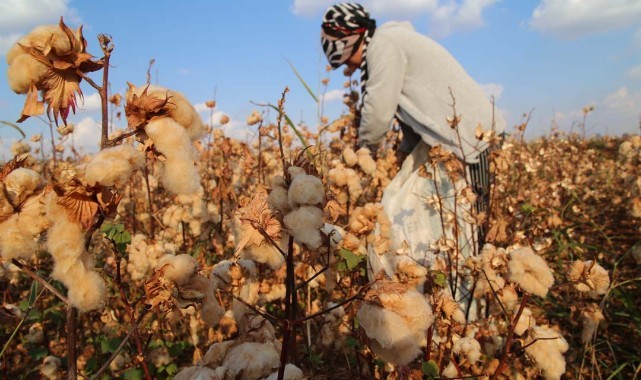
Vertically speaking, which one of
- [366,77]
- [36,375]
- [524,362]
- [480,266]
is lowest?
[524,362]

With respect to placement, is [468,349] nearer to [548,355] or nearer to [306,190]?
[548,355]

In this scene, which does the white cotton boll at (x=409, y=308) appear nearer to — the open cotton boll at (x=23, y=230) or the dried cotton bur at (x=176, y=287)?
the dried cotton bur at (x=176, y=287)

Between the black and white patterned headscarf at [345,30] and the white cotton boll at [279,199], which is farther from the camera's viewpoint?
the black and white patterned headscarf at [345,30]

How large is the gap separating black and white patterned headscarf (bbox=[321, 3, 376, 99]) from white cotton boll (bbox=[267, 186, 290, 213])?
2.75 metres

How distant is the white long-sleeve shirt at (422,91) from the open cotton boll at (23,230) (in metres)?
2.68

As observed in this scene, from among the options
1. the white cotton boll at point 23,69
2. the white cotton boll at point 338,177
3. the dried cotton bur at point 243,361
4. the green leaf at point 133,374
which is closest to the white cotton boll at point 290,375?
the dried cotton bur at point 243,361

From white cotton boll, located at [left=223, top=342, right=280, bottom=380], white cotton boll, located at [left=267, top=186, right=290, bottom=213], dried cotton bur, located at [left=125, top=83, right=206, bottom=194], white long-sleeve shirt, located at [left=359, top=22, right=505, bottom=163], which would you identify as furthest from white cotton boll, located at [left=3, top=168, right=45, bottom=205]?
white long-sleeve shirt, located at [left=359, top=22, right=505, bottom=163]

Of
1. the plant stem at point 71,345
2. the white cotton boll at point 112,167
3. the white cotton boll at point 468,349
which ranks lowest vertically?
the white cotton boll at point 468,349

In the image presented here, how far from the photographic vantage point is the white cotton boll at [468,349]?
4.88 ft

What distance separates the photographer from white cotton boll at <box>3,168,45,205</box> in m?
0.83

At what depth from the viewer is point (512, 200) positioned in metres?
3.83

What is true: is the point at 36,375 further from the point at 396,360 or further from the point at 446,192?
the point at 446,192

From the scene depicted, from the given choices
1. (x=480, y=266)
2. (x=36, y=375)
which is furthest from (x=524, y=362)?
(x=36, y=375)

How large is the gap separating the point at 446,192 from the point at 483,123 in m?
0.56
